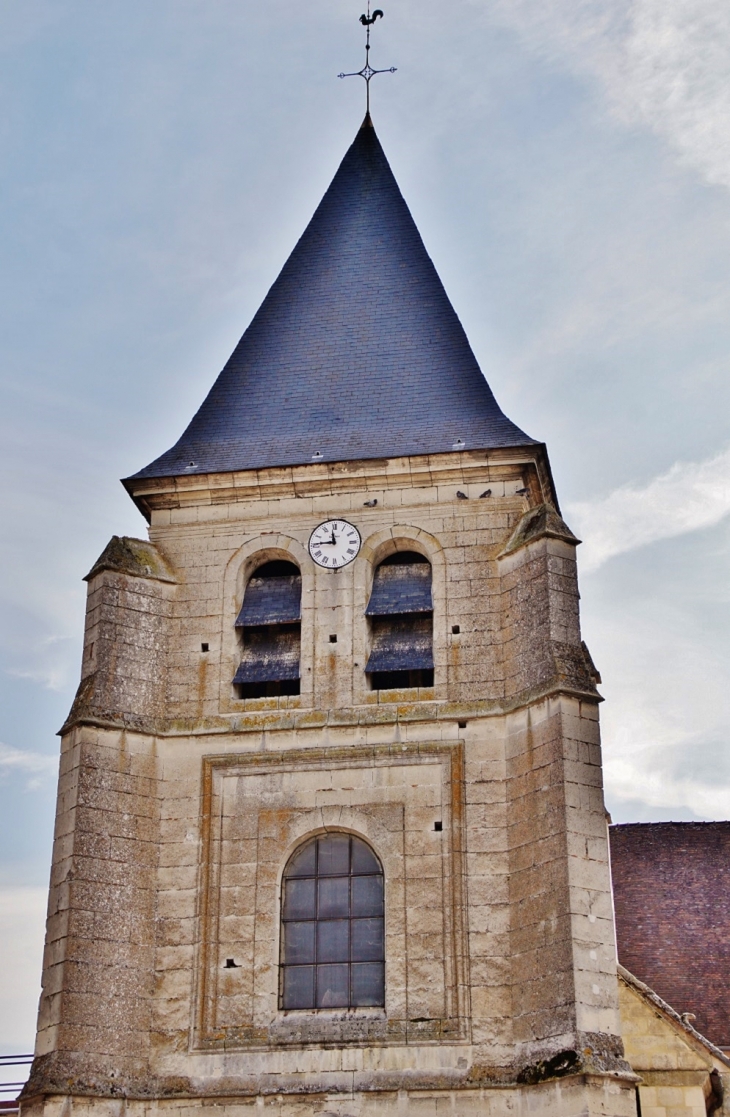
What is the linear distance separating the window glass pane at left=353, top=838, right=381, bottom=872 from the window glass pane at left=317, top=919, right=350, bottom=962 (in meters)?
0.58

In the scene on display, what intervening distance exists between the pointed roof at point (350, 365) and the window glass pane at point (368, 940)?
5615mm

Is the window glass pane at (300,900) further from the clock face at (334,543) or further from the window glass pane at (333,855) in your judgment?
the clock face at (334,543)

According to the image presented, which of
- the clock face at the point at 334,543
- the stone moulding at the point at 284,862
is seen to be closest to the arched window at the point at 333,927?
the stone moulding at the point at 284,862

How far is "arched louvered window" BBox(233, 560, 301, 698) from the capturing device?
66.1ft

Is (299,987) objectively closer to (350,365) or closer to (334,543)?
(334,543)

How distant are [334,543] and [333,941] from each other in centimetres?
473

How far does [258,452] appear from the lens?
2170cm

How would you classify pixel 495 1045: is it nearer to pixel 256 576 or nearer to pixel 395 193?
pixel 256 576

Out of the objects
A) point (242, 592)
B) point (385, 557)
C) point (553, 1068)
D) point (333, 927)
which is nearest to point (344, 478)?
point (385, 557)

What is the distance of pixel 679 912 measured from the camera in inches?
886

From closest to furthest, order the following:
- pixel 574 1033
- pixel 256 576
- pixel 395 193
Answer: pixel 574 1033 < pixel 256 576 < pixel 395 193

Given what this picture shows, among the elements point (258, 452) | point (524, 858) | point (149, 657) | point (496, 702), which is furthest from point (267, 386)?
point (524, 858)

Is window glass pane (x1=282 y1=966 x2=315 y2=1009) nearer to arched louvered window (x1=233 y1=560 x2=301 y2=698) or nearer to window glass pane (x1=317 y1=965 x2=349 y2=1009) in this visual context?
window glass pane (x1=317 y1=965 x2=349 y2=1009)

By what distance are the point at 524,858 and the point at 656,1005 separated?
2177 mm
